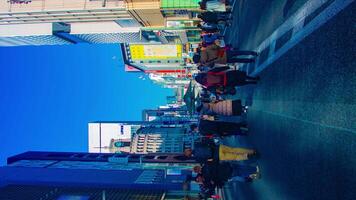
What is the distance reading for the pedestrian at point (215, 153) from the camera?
11.6 metres

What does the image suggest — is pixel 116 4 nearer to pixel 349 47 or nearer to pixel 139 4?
pixel 139 4

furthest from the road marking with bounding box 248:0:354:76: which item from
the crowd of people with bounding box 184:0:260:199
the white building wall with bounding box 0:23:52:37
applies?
the white building wall with bounding box 0:23:52:37

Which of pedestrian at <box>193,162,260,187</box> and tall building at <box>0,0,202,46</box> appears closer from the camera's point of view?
pedestrian at <box>193,162,260,187</box>

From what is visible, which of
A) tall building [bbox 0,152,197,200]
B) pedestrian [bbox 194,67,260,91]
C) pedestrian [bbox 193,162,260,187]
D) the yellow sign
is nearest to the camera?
pedestrian [bbox 193,162,260,187]

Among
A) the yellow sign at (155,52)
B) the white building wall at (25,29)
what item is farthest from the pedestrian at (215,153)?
the yellow sign at (155,52)

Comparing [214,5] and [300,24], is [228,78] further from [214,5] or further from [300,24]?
[214,5]

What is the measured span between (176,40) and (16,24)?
31227mm

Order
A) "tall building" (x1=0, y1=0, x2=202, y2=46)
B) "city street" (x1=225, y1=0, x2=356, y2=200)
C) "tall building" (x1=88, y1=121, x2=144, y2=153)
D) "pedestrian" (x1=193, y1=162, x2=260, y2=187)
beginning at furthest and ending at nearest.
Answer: "tall building" (x1=88, y1=121, x2=144, y2=153)
"tall building" (x1=0, y1=0, x2=202, y2=46)
"pedestrian" (x1=193, y1=162, x2=260, y2=187)
"city street" (x1=225, y1=0, x2=356, y2=200)

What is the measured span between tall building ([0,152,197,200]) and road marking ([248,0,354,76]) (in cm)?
2438

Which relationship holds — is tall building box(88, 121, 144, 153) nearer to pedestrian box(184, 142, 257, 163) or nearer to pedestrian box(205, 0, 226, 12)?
pedestrian box(205, 0, 226, 12)

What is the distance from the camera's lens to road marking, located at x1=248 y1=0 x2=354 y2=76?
6214 millimetres

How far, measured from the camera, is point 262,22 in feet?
43.1

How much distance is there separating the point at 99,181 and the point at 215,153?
96.4 feet

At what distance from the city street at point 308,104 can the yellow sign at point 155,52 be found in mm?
71228
